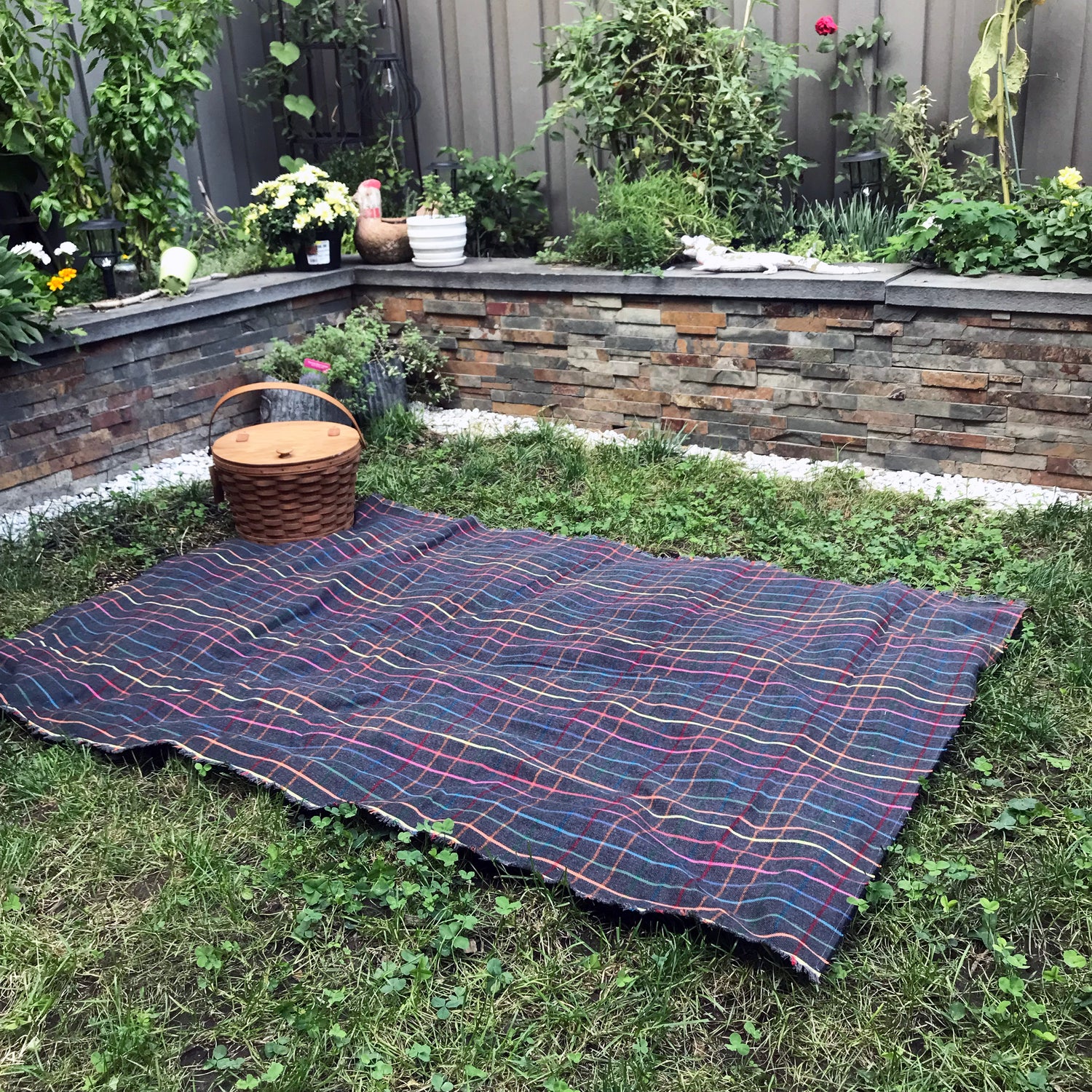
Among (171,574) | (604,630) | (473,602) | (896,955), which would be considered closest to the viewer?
(896,955)

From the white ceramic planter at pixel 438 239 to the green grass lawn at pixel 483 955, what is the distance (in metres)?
3.09

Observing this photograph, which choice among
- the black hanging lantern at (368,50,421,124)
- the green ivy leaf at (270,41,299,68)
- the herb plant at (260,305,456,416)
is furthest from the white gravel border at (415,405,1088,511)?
the green ivy leaf at (270,41,299,68)

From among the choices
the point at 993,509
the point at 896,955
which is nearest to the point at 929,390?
the point at 993,509

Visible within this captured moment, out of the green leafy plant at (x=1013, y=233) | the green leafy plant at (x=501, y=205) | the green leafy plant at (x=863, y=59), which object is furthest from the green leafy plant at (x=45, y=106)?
the green leafy plant at (x=1013, y=233)

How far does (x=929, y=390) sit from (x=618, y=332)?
1314 mm

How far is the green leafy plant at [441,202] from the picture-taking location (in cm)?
497

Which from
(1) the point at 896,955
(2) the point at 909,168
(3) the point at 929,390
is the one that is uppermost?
(2) the point at 909,168

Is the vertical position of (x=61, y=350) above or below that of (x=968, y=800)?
above

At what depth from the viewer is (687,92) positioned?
448 centimetres

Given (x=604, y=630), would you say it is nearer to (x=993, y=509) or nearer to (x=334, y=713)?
(x=334, y=713)

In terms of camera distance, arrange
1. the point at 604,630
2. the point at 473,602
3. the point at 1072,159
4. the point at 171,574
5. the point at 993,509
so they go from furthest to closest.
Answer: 1. the point at 1072,159
2. the point at 993,509
3. the point at 171,574
4. the point at 473,602
5. the point at 604,630

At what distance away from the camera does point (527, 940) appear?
189 cm

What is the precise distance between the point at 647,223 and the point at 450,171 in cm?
131

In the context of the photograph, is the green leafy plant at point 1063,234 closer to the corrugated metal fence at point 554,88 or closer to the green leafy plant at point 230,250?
the corrugated metal fence at point 554,88
